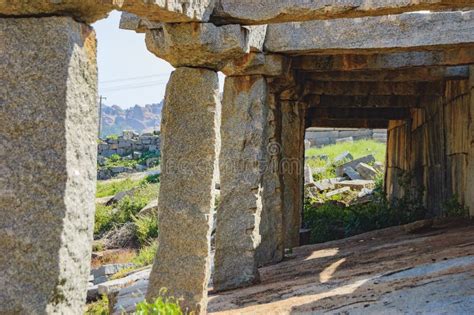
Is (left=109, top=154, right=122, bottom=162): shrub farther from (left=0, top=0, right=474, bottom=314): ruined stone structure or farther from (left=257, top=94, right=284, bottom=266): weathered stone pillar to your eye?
(left=257, top=94, right=284, bottom=266): weathered stone pillar

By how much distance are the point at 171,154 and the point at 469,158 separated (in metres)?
5.58

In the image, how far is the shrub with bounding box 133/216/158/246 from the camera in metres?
14.8

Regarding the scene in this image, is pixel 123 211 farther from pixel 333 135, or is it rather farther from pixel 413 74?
pixel 333 135

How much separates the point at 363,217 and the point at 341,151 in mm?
11633

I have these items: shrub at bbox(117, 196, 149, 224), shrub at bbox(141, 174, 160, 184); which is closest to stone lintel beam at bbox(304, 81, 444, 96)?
shrub at bbox(117, 196, 149, 224)

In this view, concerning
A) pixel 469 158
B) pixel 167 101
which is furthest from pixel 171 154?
pixel 469 158

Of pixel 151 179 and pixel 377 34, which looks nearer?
pixel 377 34

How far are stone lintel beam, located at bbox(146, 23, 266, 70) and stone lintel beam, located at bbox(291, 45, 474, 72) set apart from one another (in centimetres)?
305

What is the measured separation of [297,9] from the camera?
227 inches

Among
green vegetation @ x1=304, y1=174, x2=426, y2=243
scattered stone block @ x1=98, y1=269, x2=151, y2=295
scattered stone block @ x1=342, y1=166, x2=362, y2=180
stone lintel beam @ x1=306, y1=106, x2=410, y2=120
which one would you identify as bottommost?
scattered stone block @ x1=98, y1=269, x2=151, y2=295

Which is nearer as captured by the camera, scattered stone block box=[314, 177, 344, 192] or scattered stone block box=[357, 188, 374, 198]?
scattered stone block box=[357, 188, 374, 198]

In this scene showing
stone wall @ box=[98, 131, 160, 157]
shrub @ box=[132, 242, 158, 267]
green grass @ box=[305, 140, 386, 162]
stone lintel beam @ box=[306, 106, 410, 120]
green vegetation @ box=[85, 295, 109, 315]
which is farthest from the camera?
stone wall @ box=[98, 131, 160, 157]

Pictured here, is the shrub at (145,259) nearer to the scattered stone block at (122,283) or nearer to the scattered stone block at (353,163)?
the scattered stone block at (122,283)

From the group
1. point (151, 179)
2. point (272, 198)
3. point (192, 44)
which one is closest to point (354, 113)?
point (272, 198)
